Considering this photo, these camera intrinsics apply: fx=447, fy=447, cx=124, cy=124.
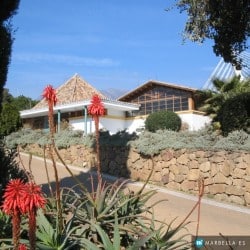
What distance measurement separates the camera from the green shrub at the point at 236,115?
15414 millimetres

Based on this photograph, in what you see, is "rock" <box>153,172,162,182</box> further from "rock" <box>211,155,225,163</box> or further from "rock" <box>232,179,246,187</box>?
"rock" <box>232,179,246,187</box>

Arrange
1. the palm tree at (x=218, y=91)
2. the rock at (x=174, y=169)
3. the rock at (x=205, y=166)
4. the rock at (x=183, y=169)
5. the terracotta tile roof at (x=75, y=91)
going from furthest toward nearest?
the terracotta tile roof at (x=75, y=91)
the palm tree at (x=218, y=91)
the rock at (x=174, y=169)
the rock at (x=183, y=169)
the rock at (x=205, y=166)

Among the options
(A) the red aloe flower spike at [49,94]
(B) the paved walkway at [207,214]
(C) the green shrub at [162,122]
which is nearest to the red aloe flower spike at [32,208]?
(A) the red aloe flower spike at [49,94]

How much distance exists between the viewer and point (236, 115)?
1558cm

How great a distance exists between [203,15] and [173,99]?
20144 mm

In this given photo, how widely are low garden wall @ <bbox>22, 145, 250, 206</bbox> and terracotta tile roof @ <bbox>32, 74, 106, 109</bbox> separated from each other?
17.8 meters

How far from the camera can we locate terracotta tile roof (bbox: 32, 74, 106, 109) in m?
34.2

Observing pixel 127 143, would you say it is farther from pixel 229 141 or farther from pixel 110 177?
pixel 229 141

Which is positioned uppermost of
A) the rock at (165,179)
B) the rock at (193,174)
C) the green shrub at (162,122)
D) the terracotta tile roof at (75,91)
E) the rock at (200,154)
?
the terracotta tile roof at (75,91)

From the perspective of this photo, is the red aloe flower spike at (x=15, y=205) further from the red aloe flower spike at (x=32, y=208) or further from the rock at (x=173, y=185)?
the rock at (x=173, y=185)

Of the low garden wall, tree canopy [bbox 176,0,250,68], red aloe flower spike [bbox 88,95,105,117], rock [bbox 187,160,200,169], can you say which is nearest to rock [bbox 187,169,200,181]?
the low garden wall

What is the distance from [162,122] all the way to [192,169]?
16518 mm

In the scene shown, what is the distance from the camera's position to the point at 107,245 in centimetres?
368

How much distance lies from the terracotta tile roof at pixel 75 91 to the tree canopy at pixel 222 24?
18.4 meters
